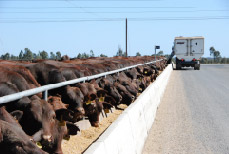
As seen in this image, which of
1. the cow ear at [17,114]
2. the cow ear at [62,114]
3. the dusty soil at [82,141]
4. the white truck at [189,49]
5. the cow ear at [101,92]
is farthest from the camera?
the white truck at [189,49]

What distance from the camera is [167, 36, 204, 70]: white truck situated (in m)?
43.6

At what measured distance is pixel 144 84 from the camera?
58.3 feet

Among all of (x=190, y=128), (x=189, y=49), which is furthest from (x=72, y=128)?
(x=189, y=49)

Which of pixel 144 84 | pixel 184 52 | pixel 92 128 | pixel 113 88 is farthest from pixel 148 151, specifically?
pixel 184 52

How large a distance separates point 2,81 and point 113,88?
5653 millimetres

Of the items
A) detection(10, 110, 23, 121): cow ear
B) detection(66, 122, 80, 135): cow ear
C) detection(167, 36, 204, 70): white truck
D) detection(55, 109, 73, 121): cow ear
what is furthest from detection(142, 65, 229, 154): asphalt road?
detection(167, 36, 204, 70): white truck

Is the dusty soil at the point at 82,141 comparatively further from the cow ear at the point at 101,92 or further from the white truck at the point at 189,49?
the white truck at the point at 189,49

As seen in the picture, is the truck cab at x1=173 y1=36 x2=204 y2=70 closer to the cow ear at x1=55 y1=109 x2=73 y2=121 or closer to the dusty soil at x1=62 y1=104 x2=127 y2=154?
the dusty soil at x1=62 y1=104 x2=127 y2=154

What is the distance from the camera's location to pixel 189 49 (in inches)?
1729

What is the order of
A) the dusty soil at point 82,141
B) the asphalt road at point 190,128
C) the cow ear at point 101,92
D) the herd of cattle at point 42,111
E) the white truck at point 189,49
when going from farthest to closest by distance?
the white truck at point 189,49 → the cow ear at point 101,92 → the asphalt road at point 190,128 → the dusty soil at point 82,141 → the herd of cattle at point 42,111

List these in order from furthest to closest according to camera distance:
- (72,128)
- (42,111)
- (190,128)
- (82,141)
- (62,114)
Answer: (190,128) < (82,141) < (72,128) < (62,114) < (42,111)

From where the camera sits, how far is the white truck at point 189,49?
43.6 m

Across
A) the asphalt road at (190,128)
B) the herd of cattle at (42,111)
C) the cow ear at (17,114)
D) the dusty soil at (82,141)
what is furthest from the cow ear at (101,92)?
the cow ear at (17,114)

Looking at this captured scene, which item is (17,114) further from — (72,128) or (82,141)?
(82,141)
